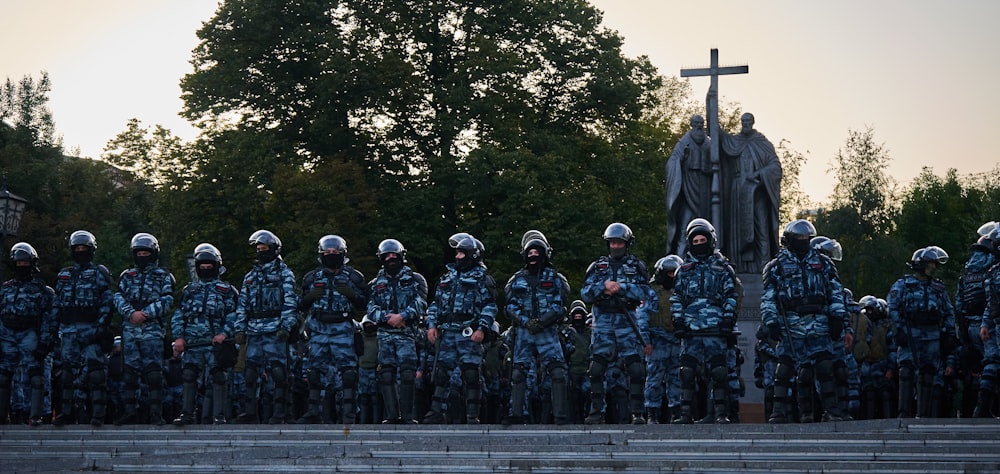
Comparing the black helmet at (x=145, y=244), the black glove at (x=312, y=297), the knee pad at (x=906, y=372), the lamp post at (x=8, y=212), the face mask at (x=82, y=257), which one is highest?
the lamp post at (x=8, y=212)

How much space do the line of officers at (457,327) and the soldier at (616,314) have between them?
0.01 meters

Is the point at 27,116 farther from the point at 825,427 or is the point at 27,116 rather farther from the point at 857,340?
the point at 825,427

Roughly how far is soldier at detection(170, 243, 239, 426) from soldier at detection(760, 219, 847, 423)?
605 centimetres

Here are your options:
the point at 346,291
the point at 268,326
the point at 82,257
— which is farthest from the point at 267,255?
the point at 82,257

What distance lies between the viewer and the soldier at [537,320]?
634 inches

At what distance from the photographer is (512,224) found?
34.9 m

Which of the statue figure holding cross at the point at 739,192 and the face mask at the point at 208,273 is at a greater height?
the statue figure holding cross at the point at 739,192

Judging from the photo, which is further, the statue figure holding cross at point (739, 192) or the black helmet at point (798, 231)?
the statue figure holding cross at point (739, 192)

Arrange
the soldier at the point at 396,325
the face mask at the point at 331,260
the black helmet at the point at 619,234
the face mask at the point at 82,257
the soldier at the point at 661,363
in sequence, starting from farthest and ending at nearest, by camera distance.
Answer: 1. the face mask at the point at 82,257
2. the face mask at the point at 331,260
3. the soldier at the point at 396,325
4. the soldier at the point at 661,363
5. the black helmet at the point at 619,234

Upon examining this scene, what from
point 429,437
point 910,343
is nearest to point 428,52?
point 910,343

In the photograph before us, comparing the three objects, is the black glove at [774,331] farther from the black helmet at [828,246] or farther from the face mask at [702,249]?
the black helmet at [828,246]

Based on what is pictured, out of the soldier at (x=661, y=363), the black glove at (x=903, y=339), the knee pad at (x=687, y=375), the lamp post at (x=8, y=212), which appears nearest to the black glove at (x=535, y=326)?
the soldier at (x=661, y=363)

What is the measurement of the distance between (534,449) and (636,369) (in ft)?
12.2

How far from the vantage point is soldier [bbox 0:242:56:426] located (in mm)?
18141
